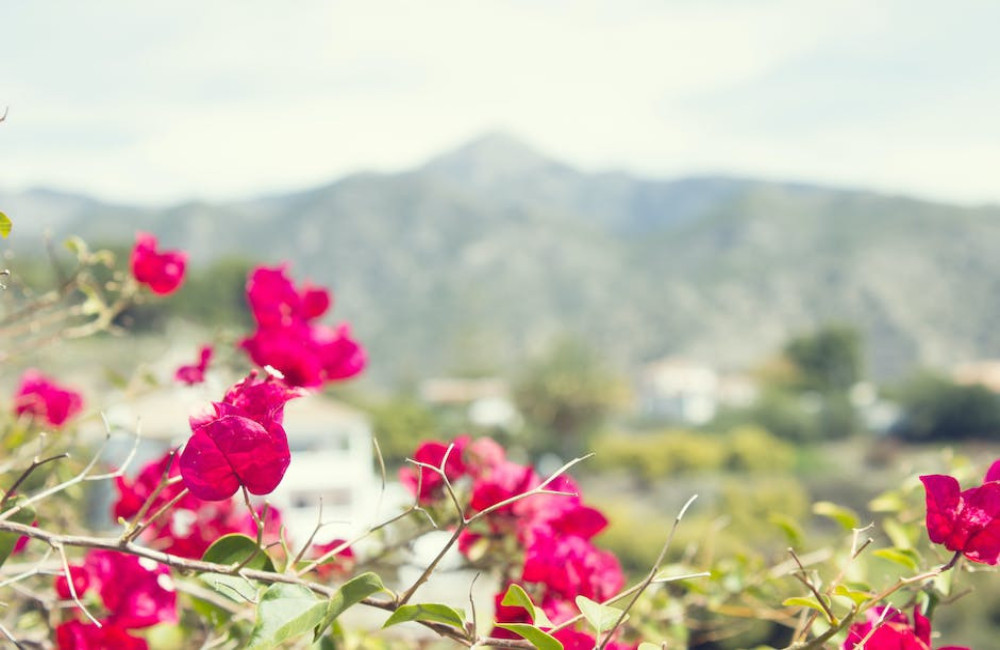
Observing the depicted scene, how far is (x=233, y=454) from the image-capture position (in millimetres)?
532

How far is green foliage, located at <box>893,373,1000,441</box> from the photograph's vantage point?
3050 centimetres

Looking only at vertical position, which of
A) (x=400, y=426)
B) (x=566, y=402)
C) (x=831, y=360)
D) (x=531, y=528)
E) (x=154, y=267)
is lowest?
(x=831, y=360)

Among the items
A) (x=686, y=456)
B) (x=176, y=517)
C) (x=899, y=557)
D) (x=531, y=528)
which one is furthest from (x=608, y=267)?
(x=899, y=557)

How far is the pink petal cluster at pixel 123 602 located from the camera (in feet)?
2.52

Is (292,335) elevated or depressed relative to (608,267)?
elevated

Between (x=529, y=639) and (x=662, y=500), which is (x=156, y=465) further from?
(x=662, y=500)

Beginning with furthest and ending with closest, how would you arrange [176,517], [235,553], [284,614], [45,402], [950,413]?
[950,413] → [45,402] → [176,517] → [235,553] → [284,614]

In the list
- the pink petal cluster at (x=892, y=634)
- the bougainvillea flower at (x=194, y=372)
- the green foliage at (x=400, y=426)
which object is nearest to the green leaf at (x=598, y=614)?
the pink petal cluster at (x=892, y=634)

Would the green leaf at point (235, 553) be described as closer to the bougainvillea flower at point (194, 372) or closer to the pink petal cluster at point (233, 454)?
the pink petal cluster at point (233, 454)

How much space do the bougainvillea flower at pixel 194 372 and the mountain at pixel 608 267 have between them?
40.1 m

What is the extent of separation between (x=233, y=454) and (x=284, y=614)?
0.33ft

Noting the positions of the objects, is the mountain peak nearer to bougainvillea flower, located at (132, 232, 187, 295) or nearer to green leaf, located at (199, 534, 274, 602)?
bougainvillea flower, located at (132, 232, 187, 295)

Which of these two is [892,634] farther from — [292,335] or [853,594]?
[292,335]

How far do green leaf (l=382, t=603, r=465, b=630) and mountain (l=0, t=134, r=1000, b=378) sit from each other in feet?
133
